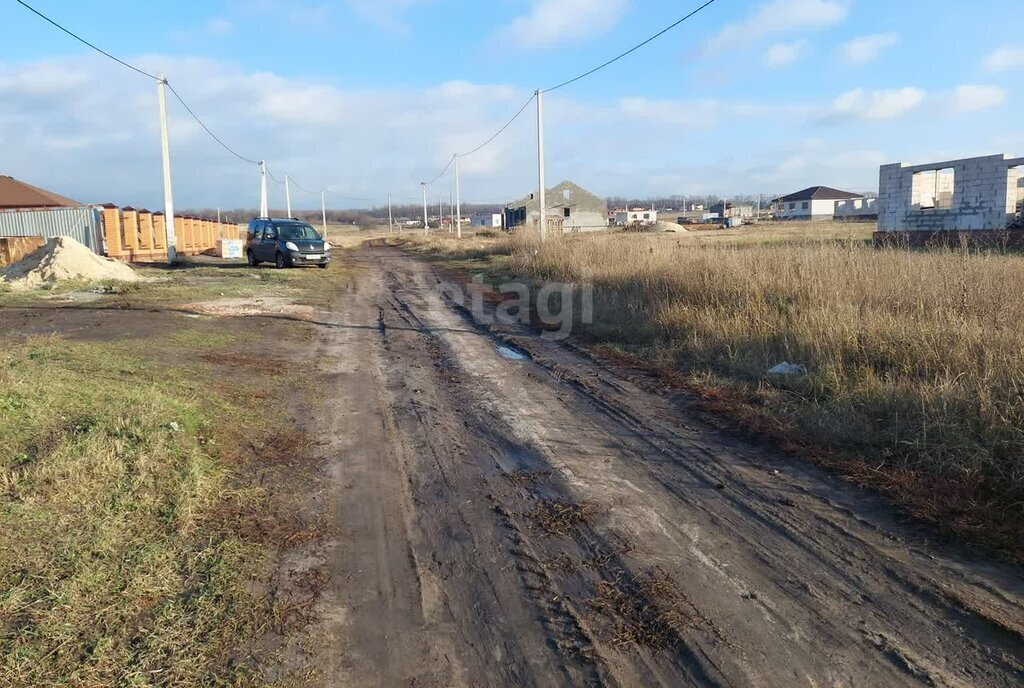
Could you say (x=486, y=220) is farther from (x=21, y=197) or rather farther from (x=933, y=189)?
(x=933, y=189)

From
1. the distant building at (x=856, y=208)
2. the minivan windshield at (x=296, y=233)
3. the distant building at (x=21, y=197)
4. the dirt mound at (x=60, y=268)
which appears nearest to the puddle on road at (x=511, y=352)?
the dirt mound at (x=60, y=268)

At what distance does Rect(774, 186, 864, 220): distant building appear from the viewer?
317 ft

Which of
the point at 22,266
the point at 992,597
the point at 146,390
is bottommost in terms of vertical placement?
the point at 992,597

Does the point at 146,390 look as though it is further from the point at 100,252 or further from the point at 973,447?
the point at 100,252

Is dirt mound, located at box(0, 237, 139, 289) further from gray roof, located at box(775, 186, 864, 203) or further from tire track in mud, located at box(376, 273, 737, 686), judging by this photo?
gray roof, located at box(775, 186, 864, 203)

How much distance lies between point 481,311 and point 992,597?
11.9 metres

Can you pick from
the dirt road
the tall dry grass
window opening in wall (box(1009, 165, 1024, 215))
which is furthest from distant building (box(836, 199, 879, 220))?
the dirt road

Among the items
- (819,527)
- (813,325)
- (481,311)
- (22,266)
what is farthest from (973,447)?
(22,266)

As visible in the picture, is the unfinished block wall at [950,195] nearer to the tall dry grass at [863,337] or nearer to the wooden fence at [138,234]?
the tall dry grass at [863,337]

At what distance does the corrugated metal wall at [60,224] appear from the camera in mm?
28641

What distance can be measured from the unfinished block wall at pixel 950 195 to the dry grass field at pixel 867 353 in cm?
2165

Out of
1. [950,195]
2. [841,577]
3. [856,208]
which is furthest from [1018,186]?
[856,208]

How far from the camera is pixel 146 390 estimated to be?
673 centimetres

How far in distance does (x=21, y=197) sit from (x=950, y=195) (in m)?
48.0
